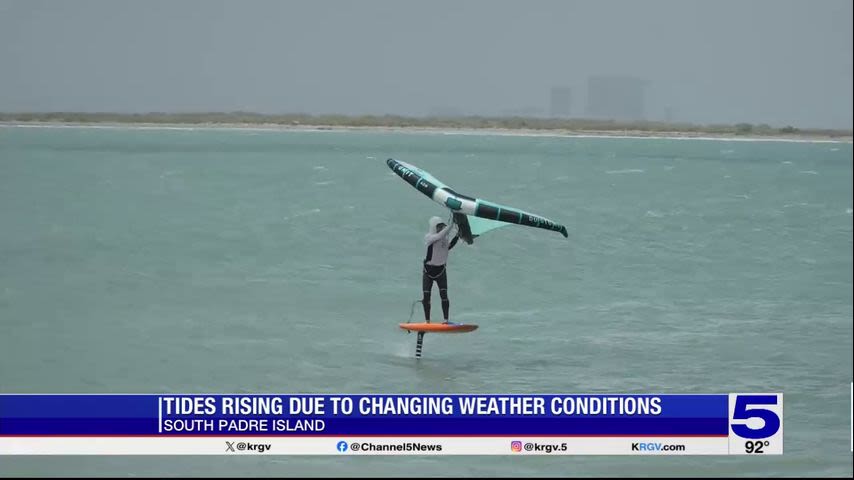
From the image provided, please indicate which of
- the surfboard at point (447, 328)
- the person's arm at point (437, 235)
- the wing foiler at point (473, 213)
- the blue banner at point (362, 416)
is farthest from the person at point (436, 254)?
the blue banner at point (362, 416)

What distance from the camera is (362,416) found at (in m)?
14.5

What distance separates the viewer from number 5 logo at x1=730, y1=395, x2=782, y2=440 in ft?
47.1

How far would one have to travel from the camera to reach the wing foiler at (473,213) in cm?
1700

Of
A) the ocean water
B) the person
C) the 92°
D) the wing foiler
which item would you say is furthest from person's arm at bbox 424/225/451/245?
the 92°

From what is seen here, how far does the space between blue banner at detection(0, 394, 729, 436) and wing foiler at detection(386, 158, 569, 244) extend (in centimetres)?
252

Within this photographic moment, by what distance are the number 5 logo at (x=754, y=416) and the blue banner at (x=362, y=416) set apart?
0.13 m

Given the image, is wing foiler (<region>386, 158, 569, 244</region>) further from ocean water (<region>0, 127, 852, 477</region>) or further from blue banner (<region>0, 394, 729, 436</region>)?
blue banner (<region>0, 394, 729, 436</region>)

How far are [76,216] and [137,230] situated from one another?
7241 mm

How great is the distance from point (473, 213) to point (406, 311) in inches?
260

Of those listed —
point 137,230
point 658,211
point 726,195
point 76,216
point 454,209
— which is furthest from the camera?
point 726,195

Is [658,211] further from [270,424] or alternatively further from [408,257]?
[270,424]

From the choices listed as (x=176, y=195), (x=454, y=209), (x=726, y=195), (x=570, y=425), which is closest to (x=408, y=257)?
(x=454, y=209)

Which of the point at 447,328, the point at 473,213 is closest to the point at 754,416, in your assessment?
the point at 473,213

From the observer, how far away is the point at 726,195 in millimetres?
70188
